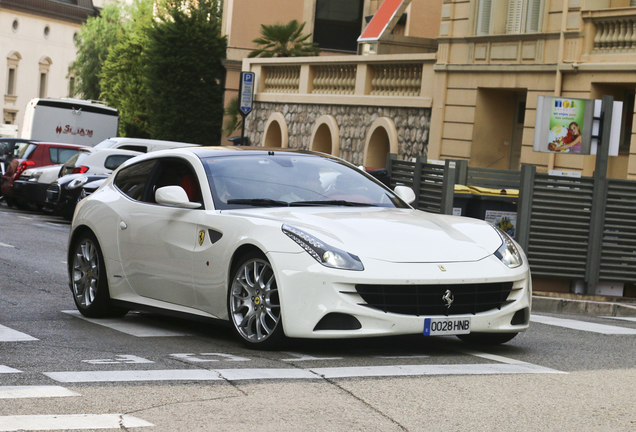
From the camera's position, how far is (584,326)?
10180mm

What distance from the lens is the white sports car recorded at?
268 inches

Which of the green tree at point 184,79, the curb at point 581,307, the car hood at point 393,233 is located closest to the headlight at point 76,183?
the curb at point 581,307

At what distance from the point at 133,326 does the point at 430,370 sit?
2.99m

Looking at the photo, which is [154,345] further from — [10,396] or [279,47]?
[279,47]

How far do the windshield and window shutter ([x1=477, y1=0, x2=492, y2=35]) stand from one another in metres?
15.7

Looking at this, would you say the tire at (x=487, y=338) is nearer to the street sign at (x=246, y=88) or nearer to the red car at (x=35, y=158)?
the red car at (x=35, y=158)

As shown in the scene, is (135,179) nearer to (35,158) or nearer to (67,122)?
(35,158)

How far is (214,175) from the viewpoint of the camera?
8.05 meters

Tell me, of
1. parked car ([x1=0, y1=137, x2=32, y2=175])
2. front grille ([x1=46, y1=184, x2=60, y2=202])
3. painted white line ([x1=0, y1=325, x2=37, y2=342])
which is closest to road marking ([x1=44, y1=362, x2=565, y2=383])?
painted white line ([x1=0, y1=325, x2=37, y2=342])

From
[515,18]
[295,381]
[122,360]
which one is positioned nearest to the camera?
[295,381]

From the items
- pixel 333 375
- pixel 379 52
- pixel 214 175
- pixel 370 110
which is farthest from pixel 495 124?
pixel 333 375

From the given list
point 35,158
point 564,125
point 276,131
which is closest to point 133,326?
point 564,125

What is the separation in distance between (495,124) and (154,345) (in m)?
17.5

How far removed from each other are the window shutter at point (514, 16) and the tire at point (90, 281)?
15269 mm
